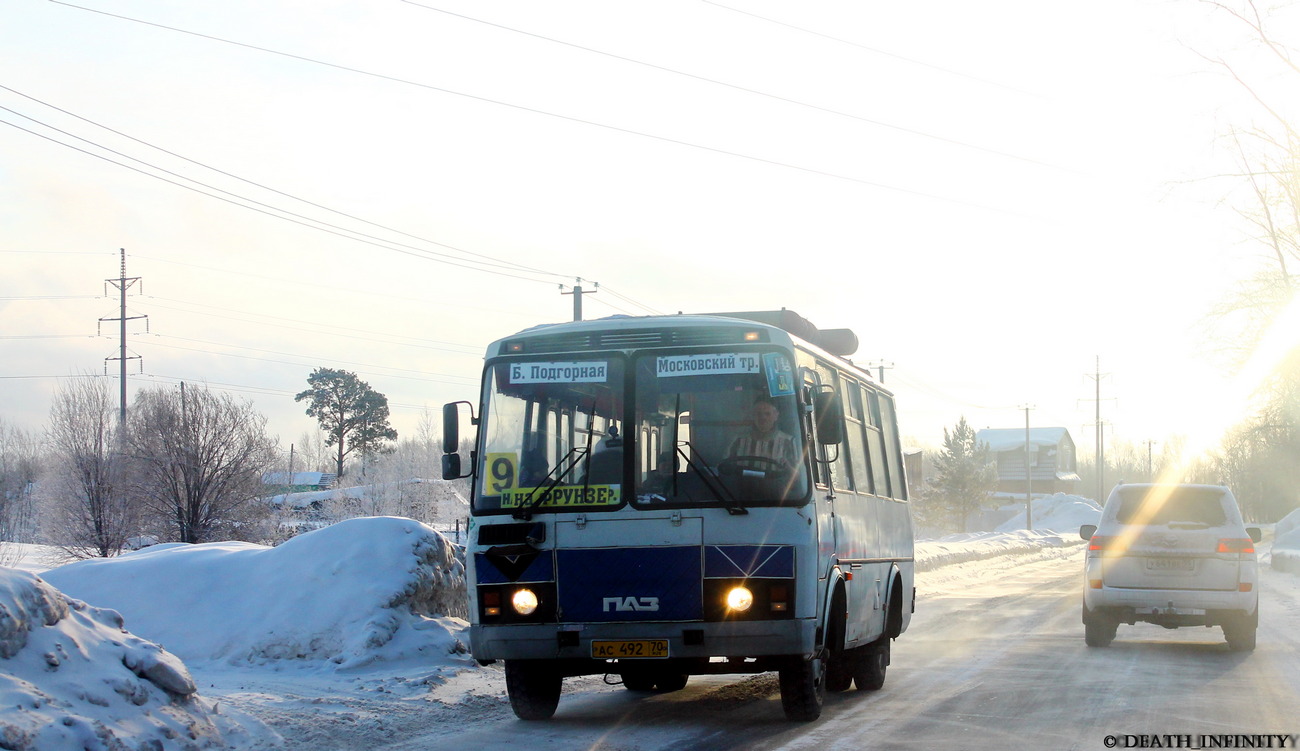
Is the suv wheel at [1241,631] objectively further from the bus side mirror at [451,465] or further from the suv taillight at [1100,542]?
the bus side mirror at [451,465]

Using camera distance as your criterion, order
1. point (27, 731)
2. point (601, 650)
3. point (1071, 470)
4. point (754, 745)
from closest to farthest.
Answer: point (27, 731), point (754, 745), point (601, 650), point (1071, 470)

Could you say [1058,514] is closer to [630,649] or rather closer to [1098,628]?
[1098,628]

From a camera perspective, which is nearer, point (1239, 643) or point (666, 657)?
point (666, 657)

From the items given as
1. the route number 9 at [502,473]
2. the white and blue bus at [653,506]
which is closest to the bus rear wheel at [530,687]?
the white and blue bus at [653,506]

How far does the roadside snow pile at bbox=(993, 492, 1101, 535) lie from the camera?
3455 inches

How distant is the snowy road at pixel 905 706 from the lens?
8281mm

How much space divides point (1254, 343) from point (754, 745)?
104 feet

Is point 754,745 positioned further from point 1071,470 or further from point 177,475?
point 1071,470

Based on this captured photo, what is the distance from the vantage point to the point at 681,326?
9008mm

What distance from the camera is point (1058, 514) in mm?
93938

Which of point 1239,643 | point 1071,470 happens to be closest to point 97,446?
point 1239,643

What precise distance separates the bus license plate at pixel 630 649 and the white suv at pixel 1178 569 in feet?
21.8

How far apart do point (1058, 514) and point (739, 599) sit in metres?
91.3

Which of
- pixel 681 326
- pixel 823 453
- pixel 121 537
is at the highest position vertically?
pixel 681 326
